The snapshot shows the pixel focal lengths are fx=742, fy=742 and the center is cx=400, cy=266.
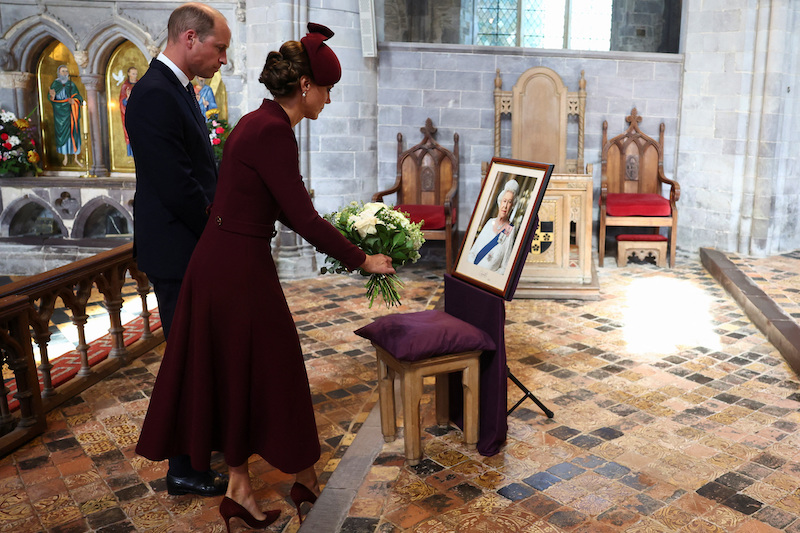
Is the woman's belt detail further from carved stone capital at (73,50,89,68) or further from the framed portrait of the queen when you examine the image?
carved stone capital at (73,50,89,68)

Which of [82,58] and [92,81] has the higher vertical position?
[82,58]

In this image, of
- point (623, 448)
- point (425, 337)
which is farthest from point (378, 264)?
point (623, 448)

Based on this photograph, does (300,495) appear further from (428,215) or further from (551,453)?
(428,215)

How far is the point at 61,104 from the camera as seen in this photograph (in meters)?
8.70

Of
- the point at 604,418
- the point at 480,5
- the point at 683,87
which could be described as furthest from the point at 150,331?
the point at 480,5

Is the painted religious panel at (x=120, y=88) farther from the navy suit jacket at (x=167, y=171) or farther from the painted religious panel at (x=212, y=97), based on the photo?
the navy suit jacket at (x=167, y=171)

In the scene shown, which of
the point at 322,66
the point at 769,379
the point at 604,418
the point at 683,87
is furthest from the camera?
the point at 683,87

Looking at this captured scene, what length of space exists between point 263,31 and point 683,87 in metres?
4.55

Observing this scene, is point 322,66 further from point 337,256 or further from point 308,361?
point 308,361

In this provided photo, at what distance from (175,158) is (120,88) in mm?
6572

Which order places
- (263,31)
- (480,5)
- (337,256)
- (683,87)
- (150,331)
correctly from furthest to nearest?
(480,5), (683,87), (263,31), (150,331), (337,256)

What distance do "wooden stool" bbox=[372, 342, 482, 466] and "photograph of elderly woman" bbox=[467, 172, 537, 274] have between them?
0.46 meters

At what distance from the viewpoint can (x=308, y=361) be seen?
15.7ft

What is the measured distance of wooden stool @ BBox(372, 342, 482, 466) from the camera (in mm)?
3213
